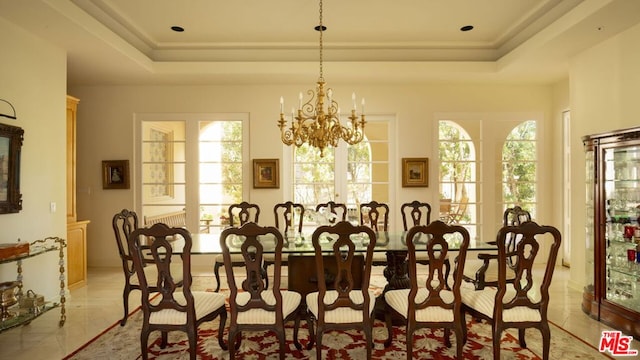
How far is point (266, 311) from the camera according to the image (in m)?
2.76

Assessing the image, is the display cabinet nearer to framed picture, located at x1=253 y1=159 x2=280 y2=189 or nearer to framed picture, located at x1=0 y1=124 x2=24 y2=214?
framed picture, located at x1=253 y1=159 x2=280 y2=189

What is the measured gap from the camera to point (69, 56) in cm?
476

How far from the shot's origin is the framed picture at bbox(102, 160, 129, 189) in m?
6.09

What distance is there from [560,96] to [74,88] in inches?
293

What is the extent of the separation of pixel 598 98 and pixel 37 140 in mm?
6086

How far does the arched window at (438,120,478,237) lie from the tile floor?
1.58m

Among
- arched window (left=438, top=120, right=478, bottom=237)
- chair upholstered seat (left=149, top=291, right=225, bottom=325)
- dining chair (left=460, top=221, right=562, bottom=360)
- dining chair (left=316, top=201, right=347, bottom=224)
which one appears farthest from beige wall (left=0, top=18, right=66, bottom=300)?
arched window (left=438, top=120, right=478, bottom=237)

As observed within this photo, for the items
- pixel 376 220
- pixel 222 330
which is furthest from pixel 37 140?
pixel 376 220

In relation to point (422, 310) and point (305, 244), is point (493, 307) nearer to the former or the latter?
point (422, 310)

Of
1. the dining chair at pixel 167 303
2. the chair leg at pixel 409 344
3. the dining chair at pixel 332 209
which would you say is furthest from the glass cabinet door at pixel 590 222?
the dining chair at pixel 167 303

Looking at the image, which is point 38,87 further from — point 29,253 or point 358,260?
point 358,260

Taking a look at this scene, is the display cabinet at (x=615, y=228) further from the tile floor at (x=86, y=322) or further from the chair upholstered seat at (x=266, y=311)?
the chair upholstered seat at (x=266, y=311)

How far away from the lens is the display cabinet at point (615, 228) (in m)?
3.46

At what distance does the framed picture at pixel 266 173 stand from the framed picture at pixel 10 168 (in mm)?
2912
